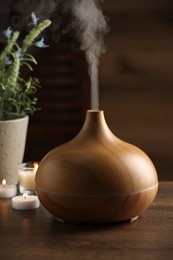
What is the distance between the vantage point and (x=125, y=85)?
3016 millimetres

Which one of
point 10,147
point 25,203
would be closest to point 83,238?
point 25,203

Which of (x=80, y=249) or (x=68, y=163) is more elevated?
(x=68, y=163)

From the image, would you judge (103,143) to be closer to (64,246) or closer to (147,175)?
(147,175)

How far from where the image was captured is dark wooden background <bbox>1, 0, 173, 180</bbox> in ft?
9.34

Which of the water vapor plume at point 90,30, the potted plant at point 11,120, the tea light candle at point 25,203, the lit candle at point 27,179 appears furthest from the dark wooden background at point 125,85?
the tea light candle at point 25,203

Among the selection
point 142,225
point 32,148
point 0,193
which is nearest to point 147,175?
point 142,225

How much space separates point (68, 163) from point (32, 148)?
1.74m

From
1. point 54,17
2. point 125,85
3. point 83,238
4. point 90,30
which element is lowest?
point 83,238

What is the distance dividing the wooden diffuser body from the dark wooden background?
1.61 m

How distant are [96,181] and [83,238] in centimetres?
12

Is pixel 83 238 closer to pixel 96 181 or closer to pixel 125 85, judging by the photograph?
pixel 96 181

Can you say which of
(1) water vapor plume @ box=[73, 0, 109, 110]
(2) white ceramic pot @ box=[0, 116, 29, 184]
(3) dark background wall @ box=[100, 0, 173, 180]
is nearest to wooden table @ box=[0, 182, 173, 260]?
(2) white ceramic pot @ box=[0, 116, 29, 184]

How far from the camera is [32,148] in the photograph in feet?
9.61

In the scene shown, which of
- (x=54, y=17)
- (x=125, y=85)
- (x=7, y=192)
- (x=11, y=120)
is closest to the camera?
(x=7, y=192)
